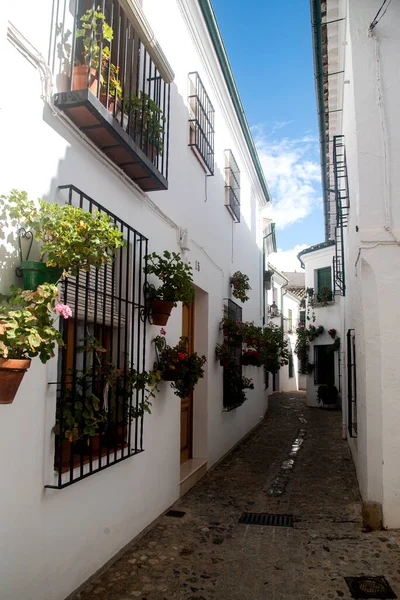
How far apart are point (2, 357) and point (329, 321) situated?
15769mm

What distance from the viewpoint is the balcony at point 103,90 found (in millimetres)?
3361

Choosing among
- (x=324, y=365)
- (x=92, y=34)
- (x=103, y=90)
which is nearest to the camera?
(x=92, y=34)

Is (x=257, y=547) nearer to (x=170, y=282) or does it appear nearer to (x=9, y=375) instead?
(x=170, y=282)

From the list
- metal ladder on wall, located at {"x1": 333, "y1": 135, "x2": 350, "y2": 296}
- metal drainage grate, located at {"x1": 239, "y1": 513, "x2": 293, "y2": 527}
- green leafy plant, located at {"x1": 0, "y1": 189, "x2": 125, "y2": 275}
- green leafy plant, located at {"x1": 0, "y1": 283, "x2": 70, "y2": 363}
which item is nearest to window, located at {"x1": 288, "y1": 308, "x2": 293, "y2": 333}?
metal ladder on wall, located at {"x1": 333, "y1": 135, "x2": 350, "y2": 296}

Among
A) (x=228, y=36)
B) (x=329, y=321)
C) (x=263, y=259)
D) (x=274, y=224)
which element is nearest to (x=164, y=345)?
(x=228, y=36)

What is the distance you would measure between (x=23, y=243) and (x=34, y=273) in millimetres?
236

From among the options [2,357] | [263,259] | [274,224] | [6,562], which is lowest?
[6,562]

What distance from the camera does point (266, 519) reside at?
5227 mm

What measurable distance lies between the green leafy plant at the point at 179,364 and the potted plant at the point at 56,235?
2.31 m

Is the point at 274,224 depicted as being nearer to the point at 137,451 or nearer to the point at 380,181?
the point at 380,181

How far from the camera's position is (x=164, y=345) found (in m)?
5.28

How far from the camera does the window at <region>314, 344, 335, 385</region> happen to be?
56.4 ft

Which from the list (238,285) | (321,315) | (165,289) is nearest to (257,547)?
(165,289)

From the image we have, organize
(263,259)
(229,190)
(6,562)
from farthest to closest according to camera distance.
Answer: (263,259)
(229,190)
(6,562)
